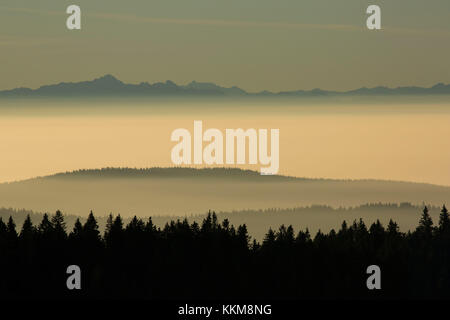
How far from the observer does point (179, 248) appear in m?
104

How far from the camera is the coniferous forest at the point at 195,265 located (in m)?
95.9

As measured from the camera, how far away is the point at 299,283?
102750 millimetres

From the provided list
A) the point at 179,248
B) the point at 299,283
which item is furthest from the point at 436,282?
the point at 179,248

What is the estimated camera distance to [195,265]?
9975 centimetres

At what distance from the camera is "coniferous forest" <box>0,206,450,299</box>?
95.9 metres

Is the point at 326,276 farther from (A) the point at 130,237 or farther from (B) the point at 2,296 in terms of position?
(B) the point at 2,296

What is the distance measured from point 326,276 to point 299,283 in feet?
14.2

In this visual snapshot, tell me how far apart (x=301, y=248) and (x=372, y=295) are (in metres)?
13.5

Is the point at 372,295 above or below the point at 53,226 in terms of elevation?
below

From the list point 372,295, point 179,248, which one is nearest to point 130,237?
point 179,248
